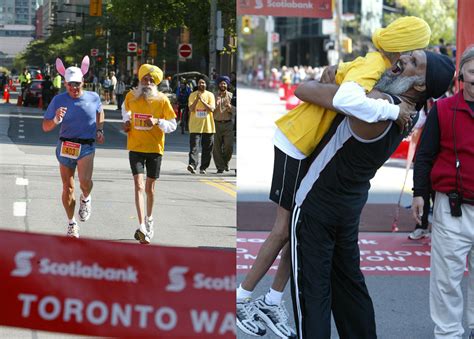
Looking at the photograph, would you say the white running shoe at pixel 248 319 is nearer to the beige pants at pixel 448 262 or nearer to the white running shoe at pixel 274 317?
the white running shoe at pixel 274 317

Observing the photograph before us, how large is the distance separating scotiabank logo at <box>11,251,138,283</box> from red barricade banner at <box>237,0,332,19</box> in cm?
926

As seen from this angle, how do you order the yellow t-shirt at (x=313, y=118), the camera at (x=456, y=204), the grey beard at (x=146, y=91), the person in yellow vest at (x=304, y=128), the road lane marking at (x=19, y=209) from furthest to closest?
the camera at (x=456, y=204)
the yellow t-shirt at (x=313, y=118)
the person in yellow vest at (x=304, y=128)
the grey beard at (x=146, y=91)
the road lane marking at (x=19, y=209)

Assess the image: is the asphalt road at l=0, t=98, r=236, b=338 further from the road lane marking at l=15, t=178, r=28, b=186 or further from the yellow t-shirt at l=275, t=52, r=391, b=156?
the yellow t-shirt at l=275, t=52, r=391, b=156

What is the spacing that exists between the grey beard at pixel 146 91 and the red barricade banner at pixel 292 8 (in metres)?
8.96

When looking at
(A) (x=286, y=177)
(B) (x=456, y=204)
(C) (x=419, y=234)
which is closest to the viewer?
(A) (x=286, y=177)

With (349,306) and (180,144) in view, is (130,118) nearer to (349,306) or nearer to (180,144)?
(180,144)

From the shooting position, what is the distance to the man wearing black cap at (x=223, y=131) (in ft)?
9.75

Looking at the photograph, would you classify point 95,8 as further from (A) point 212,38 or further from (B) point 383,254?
(B) point 383,254

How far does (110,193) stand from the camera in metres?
2.94

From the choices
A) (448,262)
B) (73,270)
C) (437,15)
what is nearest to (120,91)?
(73,270)

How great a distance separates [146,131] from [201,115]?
0.17m

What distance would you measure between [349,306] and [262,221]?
5403 mm

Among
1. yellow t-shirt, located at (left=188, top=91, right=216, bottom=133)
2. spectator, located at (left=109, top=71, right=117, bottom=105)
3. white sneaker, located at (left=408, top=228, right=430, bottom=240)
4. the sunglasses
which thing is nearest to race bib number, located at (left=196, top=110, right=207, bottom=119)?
yellow t-shirt, located at (left=188, top=91, right=216, bottom=133)

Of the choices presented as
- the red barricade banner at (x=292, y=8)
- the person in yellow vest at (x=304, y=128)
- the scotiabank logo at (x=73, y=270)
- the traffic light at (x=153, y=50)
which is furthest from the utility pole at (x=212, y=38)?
the red barricade banner at (x=292, y=8)
